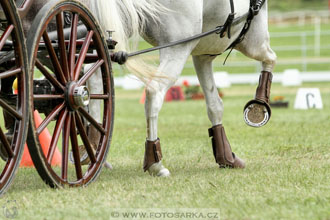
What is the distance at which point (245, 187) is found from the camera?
4.55 meters

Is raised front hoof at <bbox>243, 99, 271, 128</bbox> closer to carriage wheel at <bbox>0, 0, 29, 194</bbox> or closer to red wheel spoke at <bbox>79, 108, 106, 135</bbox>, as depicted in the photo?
red wheel spoke at <bbox>79, 108, 106, 135</bbox>

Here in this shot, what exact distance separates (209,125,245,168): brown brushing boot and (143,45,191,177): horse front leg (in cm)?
93

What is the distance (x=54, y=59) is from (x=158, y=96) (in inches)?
45.0

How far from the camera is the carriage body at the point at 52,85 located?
4.02 meters

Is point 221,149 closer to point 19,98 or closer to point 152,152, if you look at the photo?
point 152,152

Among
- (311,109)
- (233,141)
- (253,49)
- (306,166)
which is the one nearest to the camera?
(306,166)

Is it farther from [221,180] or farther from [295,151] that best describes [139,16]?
[295,151]

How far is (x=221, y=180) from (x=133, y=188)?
73 cm

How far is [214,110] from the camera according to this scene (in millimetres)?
6277

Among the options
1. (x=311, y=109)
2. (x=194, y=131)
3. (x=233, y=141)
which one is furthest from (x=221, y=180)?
(x=311, y=109)

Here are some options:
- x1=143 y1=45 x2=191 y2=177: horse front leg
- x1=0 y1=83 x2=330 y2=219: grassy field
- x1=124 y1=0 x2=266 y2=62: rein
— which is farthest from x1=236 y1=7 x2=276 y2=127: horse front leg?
x1=143 y1=45 x2=191 y2=177: horse front leg

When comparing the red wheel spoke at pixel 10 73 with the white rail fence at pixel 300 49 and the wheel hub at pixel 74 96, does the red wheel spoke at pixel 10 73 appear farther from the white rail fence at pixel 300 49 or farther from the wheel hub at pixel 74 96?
the white rail fence at pixel 300 49

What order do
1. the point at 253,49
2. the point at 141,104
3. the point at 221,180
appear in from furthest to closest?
the point at 141,104 < the point at 253,49 < the point at 221,180

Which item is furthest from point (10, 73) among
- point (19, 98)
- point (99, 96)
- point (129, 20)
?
point (129, 20)
